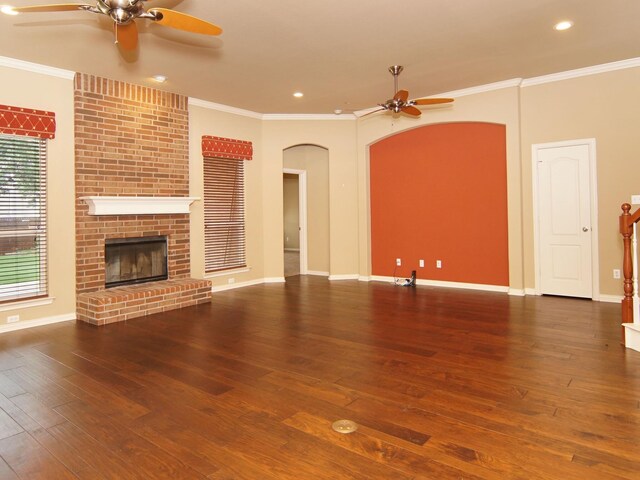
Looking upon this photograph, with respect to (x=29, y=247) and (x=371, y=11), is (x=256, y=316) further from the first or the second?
(x=371, y=11)

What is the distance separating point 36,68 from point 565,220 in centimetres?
658

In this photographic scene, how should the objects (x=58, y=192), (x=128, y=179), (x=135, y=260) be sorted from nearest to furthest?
(x=58, y=192)
(x=128, y=179)
(x=135, y=260)

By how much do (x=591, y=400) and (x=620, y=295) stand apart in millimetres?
3363

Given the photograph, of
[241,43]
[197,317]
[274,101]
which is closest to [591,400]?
[197,317]

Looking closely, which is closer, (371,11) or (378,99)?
(371,11)

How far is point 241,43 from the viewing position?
4.36m

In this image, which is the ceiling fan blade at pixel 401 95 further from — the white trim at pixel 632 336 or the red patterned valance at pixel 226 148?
the white trim at pixel 632 336

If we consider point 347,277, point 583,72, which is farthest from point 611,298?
point 347,277

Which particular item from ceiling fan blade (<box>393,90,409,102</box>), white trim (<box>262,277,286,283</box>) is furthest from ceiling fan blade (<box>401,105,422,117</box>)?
white trim (<box>262,277,286,283</box>)

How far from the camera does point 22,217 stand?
4.67 metres

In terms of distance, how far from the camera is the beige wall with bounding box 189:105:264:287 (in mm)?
6371

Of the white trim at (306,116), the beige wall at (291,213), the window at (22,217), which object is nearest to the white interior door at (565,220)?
the white trim at (306,116)

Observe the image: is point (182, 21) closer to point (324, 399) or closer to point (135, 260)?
point (324, 399)

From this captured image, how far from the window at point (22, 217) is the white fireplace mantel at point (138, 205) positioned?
0.51 metres
